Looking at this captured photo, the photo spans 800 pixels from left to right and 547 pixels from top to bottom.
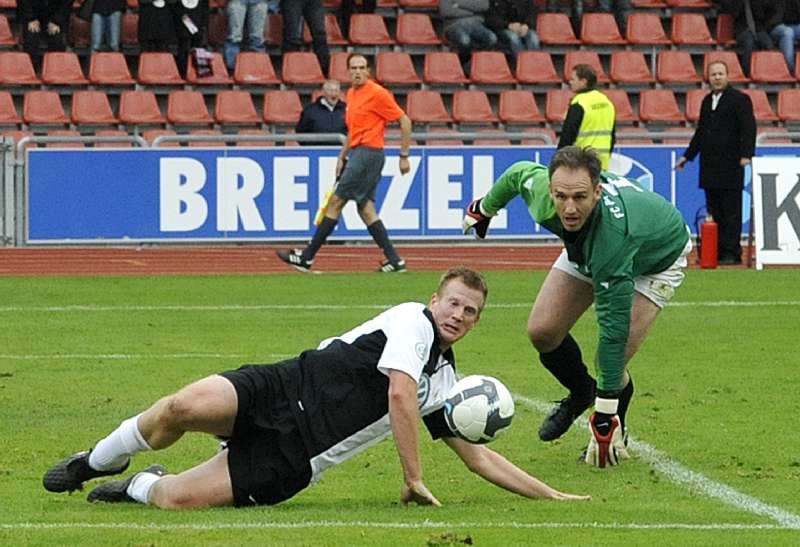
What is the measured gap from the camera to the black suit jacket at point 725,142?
21.4 m

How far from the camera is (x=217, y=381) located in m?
7.79

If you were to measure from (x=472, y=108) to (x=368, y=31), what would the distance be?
2.30 m

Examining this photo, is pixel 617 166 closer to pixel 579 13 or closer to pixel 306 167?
pixel 306 167

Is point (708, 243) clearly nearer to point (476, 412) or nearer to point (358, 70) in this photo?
point (358, 70)

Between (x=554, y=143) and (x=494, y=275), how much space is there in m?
4.23

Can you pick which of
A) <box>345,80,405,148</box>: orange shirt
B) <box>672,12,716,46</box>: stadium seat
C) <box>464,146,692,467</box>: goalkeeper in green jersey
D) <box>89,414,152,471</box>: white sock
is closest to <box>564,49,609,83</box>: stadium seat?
<box>672,12,716,46</box>: stadium seat

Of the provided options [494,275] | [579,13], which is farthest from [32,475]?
[579,13]

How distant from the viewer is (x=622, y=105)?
28109 millimetres

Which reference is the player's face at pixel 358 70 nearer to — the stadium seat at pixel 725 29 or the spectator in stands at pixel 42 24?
the spectator in stands at pixel 42 24

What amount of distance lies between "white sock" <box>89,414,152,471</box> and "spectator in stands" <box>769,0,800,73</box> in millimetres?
22892

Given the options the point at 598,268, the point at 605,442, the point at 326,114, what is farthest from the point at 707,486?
the point at 326,114

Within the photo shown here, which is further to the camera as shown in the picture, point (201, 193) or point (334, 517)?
point (201, 193)

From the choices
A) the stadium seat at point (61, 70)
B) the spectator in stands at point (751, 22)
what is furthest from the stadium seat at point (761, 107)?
the stadium seat at point (61, 70)

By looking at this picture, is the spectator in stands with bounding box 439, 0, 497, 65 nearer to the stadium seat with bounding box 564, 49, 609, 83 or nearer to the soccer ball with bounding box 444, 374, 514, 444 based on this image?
the stadium seat with bounding box 564, 49, 609, 83
